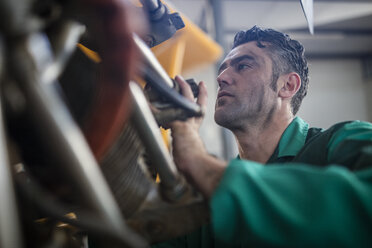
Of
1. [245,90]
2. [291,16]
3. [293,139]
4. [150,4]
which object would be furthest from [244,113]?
[291,16]

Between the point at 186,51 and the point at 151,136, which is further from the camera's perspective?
the point at 186,51

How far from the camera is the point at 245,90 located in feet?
3.12

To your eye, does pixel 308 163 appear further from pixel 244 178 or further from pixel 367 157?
pixel 244 178

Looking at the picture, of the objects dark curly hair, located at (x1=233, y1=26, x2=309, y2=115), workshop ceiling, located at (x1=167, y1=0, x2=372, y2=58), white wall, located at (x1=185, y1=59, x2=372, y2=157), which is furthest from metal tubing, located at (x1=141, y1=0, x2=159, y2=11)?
white wall, located at (x1=185, y1=59, x2=372, y2=157)

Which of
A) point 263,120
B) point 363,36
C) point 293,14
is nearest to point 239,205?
point 263,120

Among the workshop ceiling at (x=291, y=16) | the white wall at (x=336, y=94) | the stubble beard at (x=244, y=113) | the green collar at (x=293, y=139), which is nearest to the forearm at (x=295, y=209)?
the green collar at (x=293, y=139)

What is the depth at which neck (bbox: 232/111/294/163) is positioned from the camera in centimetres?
94

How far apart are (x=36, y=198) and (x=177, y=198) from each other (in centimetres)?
17

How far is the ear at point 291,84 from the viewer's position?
1.04 metres

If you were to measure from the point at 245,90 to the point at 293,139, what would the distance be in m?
0.23

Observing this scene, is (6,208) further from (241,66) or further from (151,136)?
(241,66)

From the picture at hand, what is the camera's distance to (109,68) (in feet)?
0.83

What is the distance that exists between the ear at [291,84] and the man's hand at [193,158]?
66cm

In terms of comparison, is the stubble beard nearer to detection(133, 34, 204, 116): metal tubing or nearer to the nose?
the nose
